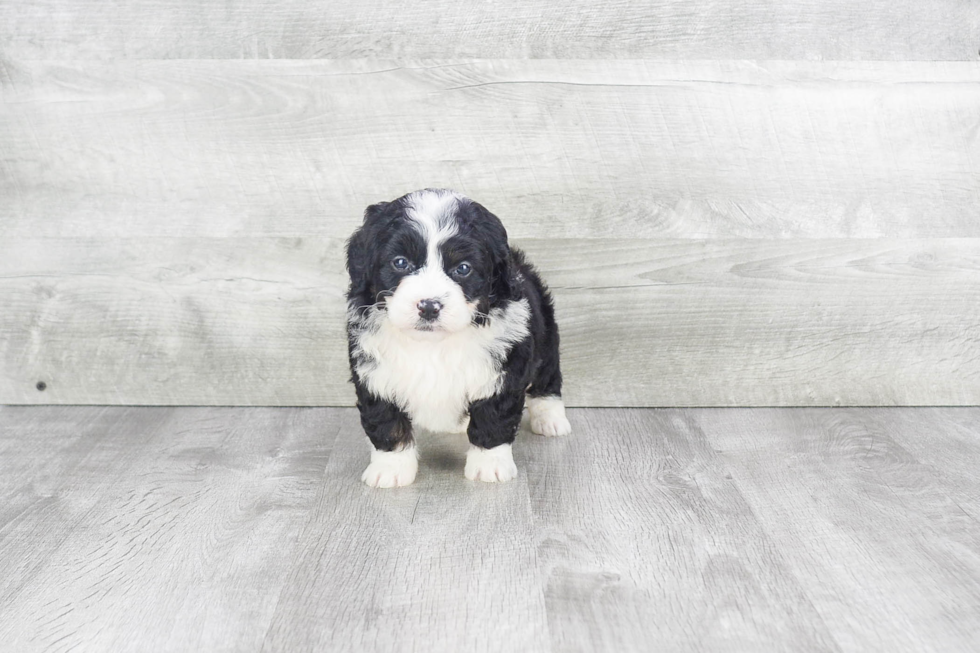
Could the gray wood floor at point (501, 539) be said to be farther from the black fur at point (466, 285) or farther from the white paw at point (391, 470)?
the black fur at point (466, 285)

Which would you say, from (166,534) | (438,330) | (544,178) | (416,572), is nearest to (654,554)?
(416,572)

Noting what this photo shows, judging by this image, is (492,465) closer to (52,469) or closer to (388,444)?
(388,444)

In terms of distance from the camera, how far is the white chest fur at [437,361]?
77.1 inches

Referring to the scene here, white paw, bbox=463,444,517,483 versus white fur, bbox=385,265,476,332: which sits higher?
white fur, bbox=385,265,476,332

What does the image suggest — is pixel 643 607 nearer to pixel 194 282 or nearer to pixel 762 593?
pixel 762 593

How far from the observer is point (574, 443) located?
2.32 metres

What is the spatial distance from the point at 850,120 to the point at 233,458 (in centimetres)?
191

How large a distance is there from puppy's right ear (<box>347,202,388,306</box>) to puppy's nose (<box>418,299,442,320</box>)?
0.20 meters

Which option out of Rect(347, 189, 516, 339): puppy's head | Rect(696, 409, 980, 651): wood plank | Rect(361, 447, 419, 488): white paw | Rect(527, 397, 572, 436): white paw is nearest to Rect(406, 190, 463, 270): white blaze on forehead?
Rect(347, 189, 516, 339): puppy's head

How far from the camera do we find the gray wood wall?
2430 millimetres

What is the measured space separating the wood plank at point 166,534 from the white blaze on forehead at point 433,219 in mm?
626

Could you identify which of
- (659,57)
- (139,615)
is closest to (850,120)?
(659,57)

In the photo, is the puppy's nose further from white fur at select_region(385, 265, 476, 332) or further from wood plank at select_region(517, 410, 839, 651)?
wood plank at select_region(517, 410, 839, 651)

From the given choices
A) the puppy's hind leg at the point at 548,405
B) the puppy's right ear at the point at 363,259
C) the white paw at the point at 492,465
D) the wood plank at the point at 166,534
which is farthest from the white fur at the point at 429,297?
the puppy's hind leg at the point at 548,405
